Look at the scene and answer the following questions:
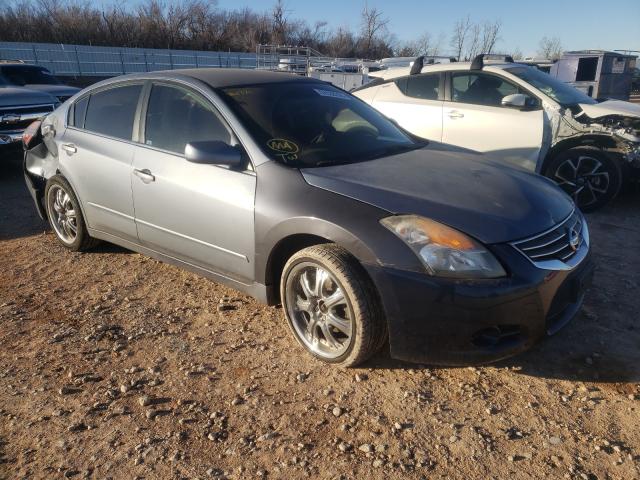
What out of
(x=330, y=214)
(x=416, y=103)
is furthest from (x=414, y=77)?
(x=330, y=214)

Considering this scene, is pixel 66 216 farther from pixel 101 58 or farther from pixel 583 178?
pixel 101 58

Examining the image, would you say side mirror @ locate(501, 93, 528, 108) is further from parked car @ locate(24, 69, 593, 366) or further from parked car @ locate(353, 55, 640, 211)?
parked car @ locate(24, 69, 593, 366)

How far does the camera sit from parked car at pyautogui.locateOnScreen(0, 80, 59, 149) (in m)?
7.96

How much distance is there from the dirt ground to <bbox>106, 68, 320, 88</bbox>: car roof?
1.57m

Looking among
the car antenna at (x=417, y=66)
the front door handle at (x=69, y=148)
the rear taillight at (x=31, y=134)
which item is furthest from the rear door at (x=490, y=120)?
the rear taillight at (x=31, y=134)

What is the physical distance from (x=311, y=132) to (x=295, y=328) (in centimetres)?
133

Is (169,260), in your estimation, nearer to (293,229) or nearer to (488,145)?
(293,229)

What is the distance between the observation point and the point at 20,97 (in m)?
8.34

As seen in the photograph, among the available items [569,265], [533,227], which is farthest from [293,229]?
[569,265]

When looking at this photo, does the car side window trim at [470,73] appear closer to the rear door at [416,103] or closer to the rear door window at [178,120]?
the rear door at [416,103]

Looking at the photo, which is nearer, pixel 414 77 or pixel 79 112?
→ pixel 79 112

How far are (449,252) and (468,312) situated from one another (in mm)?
307

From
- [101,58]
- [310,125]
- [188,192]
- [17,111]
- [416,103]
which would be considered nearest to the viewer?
[188,192]

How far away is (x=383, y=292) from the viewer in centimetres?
263
